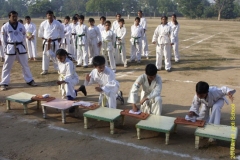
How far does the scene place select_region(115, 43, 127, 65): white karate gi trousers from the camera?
10.8 m

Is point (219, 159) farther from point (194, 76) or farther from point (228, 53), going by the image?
point (228, 53)

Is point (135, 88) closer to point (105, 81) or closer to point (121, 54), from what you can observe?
point (105, 81)

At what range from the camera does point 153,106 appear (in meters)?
5.22

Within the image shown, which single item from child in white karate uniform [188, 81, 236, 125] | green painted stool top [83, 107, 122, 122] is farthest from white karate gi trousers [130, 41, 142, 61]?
child in white karate uniform [188, 81, 236, 125]

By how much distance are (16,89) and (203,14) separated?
2442 inches


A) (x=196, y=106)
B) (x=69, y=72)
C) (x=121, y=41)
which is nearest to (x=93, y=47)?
(x=121, y=41)

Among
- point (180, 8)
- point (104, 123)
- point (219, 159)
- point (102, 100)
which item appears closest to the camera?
point (219, 159)

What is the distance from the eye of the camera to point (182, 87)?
7.87 metres

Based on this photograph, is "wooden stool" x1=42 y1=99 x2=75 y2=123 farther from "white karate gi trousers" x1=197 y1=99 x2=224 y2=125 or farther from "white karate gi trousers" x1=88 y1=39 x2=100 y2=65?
"white karate gi trousers" x1=88 y1=39 x2=100 y2=65

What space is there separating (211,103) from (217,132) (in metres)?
0.69

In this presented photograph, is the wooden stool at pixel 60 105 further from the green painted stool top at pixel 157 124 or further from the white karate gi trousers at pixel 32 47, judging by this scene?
the white karate gi trousers at pixel 32 47

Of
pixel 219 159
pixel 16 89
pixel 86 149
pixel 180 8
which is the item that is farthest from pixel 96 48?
pixel 180 8

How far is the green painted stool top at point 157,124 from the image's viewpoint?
14.3 feet

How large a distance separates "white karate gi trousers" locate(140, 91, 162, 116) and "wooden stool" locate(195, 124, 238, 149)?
3.33 ft
